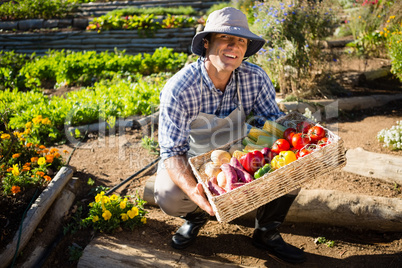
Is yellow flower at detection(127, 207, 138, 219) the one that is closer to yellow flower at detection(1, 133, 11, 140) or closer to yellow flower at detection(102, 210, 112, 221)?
yellow flower at detection(102, 210, 112, 221)

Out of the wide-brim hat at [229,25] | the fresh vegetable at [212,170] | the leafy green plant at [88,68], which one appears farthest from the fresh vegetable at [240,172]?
the leafy green plant at [88,68]

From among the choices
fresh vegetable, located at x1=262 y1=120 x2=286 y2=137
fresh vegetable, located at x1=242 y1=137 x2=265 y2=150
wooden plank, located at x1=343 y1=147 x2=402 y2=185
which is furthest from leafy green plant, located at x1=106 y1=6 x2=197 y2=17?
fresh vegetable, located at x1=242 y1=137 x2=265 y2=150

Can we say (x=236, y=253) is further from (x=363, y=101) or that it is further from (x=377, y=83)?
(x=377, y=83)

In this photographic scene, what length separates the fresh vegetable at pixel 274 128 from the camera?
8.04 feet

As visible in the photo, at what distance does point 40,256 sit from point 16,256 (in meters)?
0.19

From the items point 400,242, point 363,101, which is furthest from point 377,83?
point 400,242

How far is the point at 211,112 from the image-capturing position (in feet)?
8.73

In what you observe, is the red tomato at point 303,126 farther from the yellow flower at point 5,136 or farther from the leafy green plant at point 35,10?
the leafy green plant at point 35,10

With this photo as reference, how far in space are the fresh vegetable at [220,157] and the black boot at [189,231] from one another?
588 millimetres

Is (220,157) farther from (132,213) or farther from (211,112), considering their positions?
(132,213)

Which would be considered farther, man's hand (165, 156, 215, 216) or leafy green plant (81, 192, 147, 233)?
leafy green plant (81, 192, 147, 233)

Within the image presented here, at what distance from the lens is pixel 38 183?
2957mm

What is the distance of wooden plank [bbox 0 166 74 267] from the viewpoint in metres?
2.37

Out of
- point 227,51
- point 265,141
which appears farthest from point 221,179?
point 227,51
